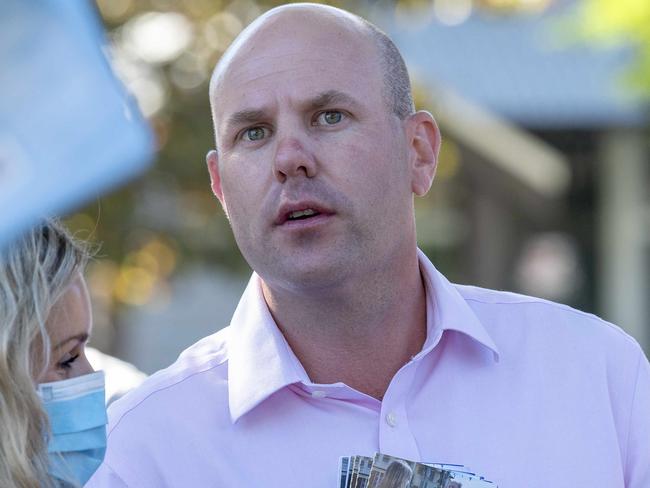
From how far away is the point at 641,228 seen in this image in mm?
16219

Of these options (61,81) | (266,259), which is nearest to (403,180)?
(266,259)

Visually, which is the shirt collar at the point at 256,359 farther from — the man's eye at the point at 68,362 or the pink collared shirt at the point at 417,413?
the man's eye at the point at 68,362

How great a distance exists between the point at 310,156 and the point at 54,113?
140 centimetres

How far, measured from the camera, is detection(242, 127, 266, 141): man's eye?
2885 millimetres

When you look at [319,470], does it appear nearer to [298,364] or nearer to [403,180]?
[298,364]

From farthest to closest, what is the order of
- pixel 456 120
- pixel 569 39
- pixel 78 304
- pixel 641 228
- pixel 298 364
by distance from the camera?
pixel 641 228 < pixel 456 120 < pixel 569 39 < pixel 298 364 < pixel 78 304

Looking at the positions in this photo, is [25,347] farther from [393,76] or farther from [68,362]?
[393,76]

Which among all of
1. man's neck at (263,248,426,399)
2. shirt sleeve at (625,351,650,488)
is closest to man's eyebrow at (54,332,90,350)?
man's neck at (263,248,426,399)

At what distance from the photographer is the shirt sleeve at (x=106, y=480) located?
2629 millimetres

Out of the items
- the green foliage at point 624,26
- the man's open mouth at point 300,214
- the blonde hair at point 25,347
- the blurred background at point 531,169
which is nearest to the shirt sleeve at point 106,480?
the blonde hair at point 25,347

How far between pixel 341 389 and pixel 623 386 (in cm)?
68

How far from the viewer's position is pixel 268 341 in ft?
9.44

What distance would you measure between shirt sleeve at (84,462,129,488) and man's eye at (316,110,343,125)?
0.93 m

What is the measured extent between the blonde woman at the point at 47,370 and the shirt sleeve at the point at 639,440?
120 centimetres
